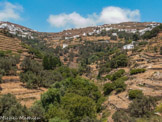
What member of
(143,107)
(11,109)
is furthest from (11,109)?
(143,107)

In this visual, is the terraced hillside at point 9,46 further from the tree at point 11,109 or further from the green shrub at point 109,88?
the tree at point 11,109

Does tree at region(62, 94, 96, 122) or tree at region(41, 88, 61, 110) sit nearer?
tree at region(62, 94, 96, 122)

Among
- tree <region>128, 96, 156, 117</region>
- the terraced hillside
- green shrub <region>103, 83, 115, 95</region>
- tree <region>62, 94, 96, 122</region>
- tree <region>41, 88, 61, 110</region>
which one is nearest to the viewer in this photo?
tree <region>62, 94, 96, 122</region>

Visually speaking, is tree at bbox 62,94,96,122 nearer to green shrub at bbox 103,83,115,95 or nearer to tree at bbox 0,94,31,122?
tree at bbox 0,94,31,122

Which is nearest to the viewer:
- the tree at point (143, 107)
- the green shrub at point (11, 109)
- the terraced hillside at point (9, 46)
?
the green shrub at point (11, 109)

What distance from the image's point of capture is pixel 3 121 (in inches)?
456

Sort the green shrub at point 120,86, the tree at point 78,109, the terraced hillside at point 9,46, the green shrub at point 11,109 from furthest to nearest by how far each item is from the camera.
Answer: the terraced hillside at point 9,46 < the green shrub at point 120,86 < the tree at point 78,109 < the green shrub at point 11,109

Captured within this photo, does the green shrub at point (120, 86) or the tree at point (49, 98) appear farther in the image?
the green shrub at point (120, 86)

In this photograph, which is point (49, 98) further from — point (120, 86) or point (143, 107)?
point (120, 86)

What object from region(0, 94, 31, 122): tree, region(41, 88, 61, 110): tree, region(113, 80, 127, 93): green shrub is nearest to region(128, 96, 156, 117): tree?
region(113, 80, 127, 93): green shrub

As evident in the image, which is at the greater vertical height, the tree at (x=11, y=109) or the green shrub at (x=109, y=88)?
the tree at (x=11, y=109)

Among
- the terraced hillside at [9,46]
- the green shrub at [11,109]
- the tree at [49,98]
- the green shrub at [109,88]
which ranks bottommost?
the green shrub at [109,88]

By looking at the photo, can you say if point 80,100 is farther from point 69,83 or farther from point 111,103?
point 69,83

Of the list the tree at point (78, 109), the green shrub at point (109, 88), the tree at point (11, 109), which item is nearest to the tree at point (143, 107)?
the tree at point (78, 109)
